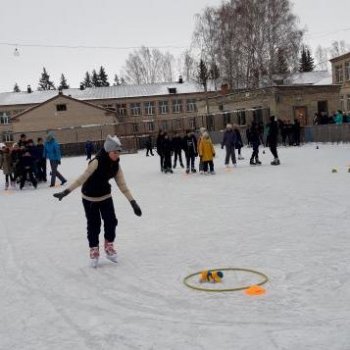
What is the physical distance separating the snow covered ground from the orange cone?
0.10 metres

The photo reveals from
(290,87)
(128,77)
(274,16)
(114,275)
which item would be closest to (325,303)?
(114,275)

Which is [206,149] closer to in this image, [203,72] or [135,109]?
[203,72]

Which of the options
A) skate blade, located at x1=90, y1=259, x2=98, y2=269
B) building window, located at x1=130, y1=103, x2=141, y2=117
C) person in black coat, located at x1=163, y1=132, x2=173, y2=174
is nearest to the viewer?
skate blade, located at x1=90, y1=259, x2=98, y2=269

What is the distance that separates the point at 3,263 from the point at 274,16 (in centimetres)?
4017

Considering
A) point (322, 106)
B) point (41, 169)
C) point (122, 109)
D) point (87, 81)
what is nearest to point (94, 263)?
point (41, 169)

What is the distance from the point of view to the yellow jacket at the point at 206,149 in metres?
16.2

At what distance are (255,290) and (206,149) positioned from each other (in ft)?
37.8

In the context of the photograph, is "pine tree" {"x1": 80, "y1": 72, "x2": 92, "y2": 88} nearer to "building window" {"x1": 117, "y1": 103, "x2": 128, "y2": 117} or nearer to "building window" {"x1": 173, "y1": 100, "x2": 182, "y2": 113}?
"building window" {"x1": 117, "y1": 103, "x2": 128, "y2": 117}

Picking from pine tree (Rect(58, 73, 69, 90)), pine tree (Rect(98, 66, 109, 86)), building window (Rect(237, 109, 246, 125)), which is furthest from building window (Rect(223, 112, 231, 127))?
pine tree (Rect(58, 73, 69, 90))

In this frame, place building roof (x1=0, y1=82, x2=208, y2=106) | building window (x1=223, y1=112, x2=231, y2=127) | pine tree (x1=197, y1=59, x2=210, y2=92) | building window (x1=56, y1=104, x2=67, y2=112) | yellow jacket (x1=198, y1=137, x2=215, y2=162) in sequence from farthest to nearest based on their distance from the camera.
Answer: building roof (x1=0, y1=82, x2=208, y2=106), building window (x1=56, y1=104, x2=67, y2=112), pine tree (x1=197, y1=59, x2=210, y2=92), building window (x1=223, y1=112, x2=231, y2=127), yellow jacket (x1=198, y1=137, x2=215, y2=162)

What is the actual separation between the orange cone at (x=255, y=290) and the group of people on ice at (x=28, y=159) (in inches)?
460

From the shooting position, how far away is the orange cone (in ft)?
→ 15.9

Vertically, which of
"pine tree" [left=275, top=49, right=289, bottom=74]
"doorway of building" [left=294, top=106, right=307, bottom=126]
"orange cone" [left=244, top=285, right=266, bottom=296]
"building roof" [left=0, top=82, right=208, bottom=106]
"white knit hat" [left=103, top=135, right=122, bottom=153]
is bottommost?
"orange cone" [left=244, top=285, right=266, bottom=296]

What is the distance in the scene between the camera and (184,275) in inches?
221
